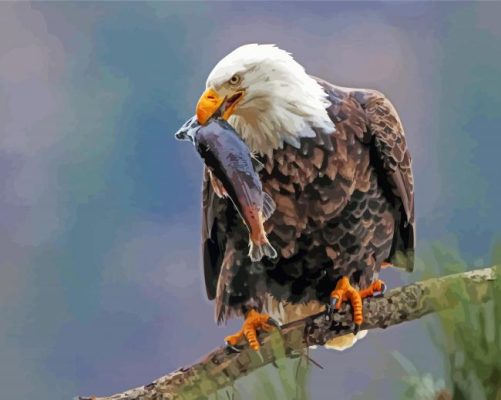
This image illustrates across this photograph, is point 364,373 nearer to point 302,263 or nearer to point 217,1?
point 302,263

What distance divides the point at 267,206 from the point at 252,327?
0.27 meters

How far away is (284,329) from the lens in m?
1.34

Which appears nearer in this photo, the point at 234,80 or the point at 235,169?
the point at 235,169

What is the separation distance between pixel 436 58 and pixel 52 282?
1.00m

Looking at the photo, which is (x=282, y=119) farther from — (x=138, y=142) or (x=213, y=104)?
(x=138, y=142)

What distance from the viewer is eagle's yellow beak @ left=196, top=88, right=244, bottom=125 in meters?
1.36

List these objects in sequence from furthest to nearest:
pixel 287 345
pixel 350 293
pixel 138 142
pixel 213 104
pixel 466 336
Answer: pixel 138 142, pixel 350 293, pixel 213 104, pixel 287 345, pixel 466 336

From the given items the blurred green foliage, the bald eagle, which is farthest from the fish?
the blurred green foliage

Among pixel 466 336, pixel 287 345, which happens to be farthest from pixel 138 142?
pixel 466 336

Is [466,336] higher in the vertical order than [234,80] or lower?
lower

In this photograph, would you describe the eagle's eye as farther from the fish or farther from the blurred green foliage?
the blurred green foliage

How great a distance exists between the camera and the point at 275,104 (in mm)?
1511

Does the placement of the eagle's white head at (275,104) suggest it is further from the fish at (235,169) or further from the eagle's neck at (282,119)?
the fish at (235,169)

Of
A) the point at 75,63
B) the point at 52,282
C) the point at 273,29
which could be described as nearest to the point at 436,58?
the point at 273,29
